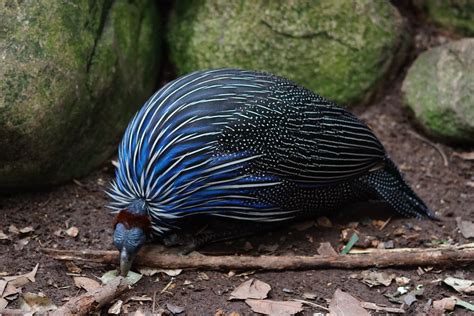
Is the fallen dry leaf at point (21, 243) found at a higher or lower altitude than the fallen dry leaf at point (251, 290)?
higher

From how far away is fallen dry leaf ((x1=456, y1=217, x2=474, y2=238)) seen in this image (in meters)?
4.34

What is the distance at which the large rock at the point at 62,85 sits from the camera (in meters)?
4.09

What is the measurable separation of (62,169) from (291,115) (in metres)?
1.45

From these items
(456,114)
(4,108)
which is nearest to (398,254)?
(456,114)

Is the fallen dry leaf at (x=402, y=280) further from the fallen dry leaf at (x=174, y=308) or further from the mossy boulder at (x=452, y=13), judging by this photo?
the mossy boulder at (x=452, y=13)

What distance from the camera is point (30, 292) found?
3.70 metres

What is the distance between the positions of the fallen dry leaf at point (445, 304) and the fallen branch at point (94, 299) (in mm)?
1551

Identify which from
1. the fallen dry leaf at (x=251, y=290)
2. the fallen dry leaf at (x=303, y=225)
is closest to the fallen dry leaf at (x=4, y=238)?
the fallen dry leaf at (x=251, y=290)

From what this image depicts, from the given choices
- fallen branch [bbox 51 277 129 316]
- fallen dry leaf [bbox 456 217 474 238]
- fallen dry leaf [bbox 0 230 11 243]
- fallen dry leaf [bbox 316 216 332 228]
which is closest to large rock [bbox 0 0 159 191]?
fallen dry leaf [bbox 0 230 11 243]

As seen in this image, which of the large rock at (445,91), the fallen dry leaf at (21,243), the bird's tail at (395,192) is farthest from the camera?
the large rock at (445,91)

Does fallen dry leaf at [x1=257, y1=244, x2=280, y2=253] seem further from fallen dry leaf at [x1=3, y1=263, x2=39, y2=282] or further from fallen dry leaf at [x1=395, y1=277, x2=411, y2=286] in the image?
fallen dry leaf at [x1=3, y1=263, x2=39, y2=282]

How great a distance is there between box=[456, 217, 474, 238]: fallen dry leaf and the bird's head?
6.07 feet

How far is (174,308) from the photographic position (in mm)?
3672

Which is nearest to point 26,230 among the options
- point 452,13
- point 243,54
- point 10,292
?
point 10,292
